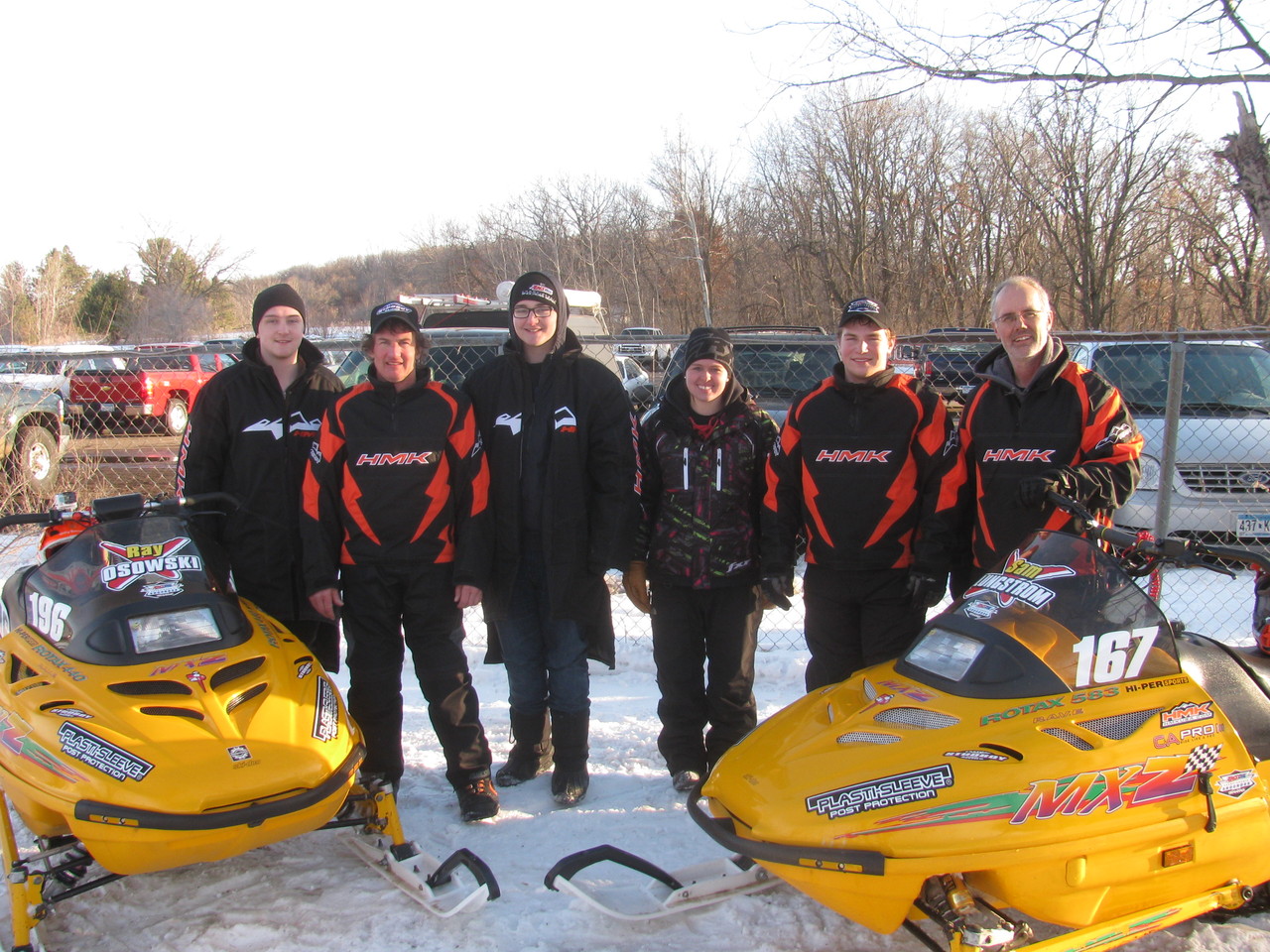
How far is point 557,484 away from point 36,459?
7.00m

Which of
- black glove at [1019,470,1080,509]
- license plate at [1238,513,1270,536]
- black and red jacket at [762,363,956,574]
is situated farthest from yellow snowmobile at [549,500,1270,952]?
license plate at [1238,513,1270,536]

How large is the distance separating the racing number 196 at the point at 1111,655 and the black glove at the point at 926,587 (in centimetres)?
79

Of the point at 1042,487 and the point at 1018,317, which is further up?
the point at 1018,317

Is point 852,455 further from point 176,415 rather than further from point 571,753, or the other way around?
point 176,415

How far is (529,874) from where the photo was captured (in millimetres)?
2967

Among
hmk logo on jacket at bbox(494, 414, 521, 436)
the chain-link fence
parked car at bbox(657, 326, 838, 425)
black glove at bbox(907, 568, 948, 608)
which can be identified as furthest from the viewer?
parked car at bbox(657, 326, 838, 425)

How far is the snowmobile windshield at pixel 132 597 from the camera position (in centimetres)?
260

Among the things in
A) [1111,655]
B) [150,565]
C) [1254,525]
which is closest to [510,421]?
[150,565]

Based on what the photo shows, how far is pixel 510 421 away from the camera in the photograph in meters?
3.38

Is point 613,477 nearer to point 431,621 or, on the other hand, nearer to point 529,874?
point 431,621

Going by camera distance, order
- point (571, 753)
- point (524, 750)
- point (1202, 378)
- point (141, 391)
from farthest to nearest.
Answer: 1. point (141, 391)
2. point (1202, 378)
3. point (524, 750)
4. point (571, 753)

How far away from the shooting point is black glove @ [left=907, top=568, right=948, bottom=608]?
3037 mm

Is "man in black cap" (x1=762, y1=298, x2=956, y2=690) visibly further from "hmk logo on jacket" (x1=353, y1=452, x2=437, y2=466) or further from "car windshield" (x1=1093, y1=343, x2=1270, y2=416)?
"car windshield" (x1=1093, y1=343, x2=1270, y2=416)

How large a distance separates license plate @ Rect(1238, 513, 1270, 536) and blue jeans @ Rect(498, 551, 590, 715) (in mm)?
4313
